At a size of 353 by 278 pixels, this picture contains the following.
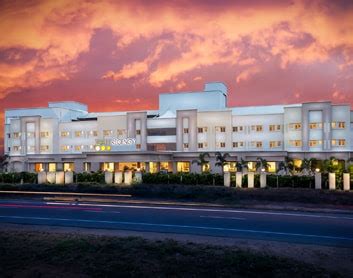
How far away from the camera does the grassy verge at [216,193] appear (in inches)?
1641

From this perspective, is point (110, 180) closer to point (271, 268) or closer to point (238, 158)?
point (238, 158)

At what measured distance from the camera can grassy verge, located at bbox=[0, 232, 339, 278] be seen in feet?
57.5

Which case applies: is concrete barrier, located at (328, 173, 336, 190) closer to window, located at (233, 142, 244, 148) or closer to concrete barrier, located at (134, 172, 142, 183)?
concrete barrier, located at (134, 172, 142, 183)

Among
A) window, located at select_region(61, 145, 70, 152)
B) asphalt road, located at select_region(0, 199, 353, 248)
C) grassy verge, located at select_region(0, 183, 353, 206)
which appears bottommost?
asphalt road, located at select_region(0, 199, 353, 248)

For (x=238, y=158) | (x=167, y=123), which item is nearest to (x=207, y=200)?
(x=238, y=158)

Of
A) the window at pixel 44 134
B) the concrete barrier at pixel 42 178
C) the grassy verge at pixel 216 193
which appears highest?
the window at pixel 44 134

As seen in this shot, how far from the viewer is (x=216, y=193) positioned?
149ft

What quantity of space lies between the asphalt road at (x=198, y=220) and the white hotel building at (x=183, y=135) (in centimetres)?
4094

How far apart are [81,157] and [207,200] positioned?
51.3 metres

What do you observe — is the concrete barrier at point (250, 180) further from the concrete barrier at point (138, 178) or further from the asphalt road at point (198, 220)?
the concrete barrier at point (138, 178)

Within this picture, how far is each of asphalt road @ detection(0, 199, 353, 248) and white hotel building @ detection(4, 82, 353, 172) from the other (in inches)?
1612

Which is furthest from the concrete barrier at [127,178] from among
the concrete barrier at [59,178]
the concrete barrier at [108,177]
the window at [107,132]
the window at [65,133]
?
the window at [65,133]

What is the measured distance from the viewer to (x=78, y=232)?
2645 centimetres

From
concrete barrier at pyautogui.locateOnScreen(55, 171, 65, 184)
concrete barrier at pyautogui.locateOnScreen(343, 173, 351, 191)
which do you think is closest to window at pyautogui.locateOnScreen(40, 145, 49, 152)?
concrete barrier at pyautogui.locateOnScreen(55, 171, 65, 184)
